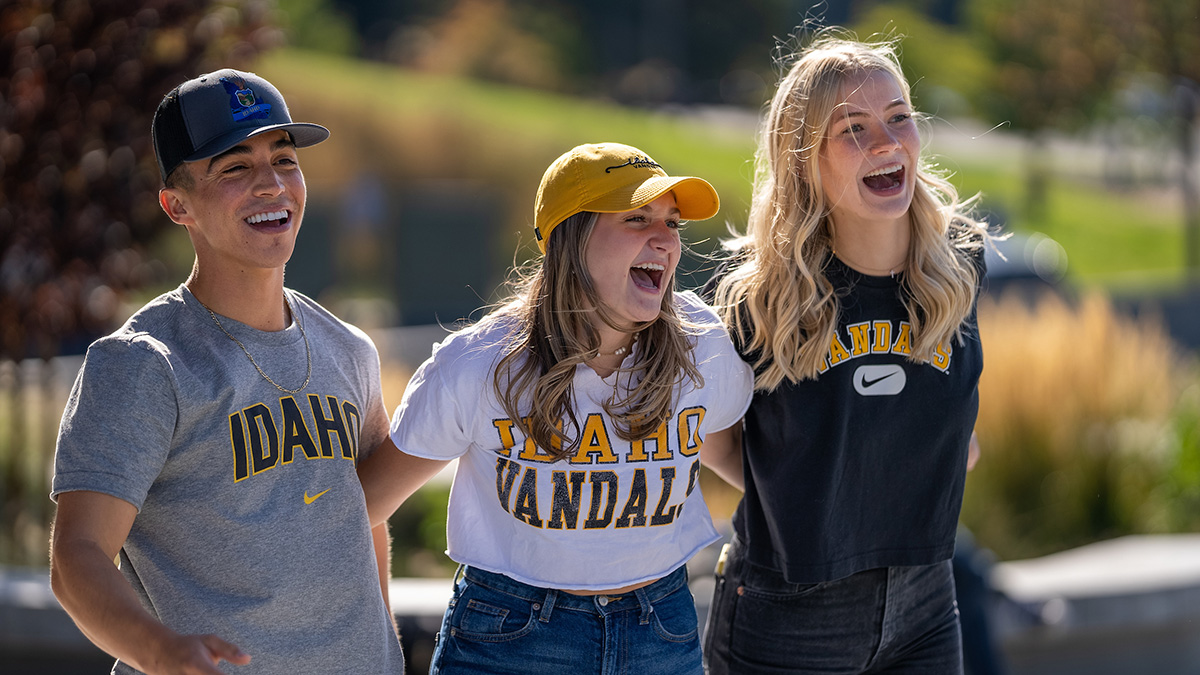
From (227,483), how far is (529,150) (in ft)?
78.6

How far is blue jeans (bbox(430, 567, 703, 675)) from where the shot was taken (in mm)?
2637

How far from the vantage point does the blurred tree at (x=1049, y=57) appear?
15766 mm

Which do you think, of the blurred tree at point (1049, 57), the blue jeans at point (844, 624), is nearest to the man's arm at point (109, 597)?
the blue jeans at point (844, 624)

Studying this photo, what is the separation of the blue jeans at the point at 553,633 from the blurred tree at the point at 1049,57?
1340 centimetres

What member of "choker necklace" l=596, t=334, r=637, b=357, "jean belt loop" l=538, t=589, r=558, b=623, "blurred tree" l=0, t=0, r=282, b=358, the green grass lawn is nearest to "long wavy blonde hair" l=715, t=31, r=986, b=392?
"choker necklace" l=596, t=334, r=637, b=357

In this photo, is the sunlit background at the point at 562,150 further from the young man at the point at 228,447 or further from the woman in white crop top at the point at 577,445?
the young man at the point at 228,447

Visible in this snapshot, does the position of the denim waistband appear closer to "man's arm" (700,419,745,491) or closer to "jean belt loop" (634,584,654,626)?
"jean belt loop" (634,584,654,626)

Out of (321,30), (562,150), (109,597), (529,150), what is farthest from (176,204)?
(321,30)

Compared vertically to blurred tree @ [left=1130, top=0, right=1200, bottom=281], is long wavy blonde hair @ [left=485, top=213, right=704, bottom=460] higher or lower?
lower

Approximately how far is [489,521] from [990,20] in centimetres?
1835

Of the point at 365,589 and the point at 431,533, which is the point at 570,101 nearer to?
the point at 431,533

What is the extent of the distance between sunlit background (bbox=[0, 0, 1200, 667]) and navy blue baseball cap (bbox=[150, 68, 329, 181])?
587 mm

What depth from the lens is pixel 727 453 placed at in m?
3.20

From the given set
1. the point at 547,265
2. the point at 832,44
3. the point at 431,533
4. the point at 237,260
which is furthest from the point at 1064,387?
the point at 237,260
